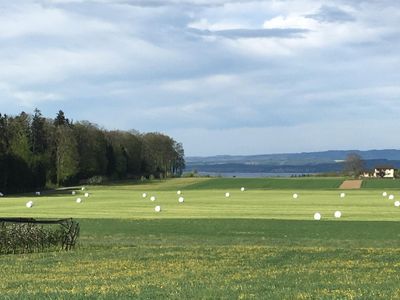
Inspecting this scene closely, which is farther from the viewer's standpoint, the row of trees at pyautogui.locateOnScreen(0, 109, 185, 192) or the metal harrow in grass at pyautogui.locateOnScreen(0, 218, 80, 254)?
the row of trees at pyautogui.locateOnScreen(0, 109, 185, 192)

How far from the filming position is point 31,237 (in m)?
23.6

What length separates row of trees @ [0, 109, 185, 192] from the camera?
105688 millimetres

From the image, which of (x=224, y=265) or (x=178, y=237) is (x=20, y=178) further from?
(x=224, y=265)

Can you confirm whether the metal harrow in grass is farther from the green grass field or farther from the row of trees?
the row of trees

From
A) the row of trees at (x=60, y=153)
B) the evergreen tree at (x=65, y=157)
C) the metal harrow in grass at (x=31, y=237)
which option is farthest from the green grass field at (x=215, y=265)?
the evergreen tree at (x=65, y=157)

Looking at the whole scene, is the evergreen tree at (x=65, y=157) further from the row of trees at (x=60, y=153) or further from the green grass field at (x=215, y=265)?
the green grass field at (x=215, y=265)

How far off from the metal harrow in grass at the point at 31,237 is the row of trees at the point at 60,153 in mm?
79819

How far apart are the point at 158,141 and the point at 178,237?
137m

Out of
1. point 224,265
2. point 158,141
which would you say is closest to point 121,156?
point 158,141

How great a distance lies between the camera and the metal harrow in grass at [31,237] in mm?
23312

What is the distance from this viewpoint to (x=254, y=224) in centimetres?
3716

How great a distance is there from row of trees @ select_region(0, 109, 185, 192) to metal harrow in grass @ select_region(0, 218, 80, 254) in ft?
262

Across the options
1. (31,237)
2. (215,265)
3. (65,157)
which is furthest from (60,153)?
(215,265)

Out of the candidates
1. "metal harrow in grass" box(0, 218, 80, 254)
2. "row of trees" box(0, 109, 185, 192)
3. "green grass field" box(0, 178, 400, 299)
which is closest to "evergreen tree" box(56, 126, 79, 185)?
"row of trees" box(0, 109, 185, 192)
